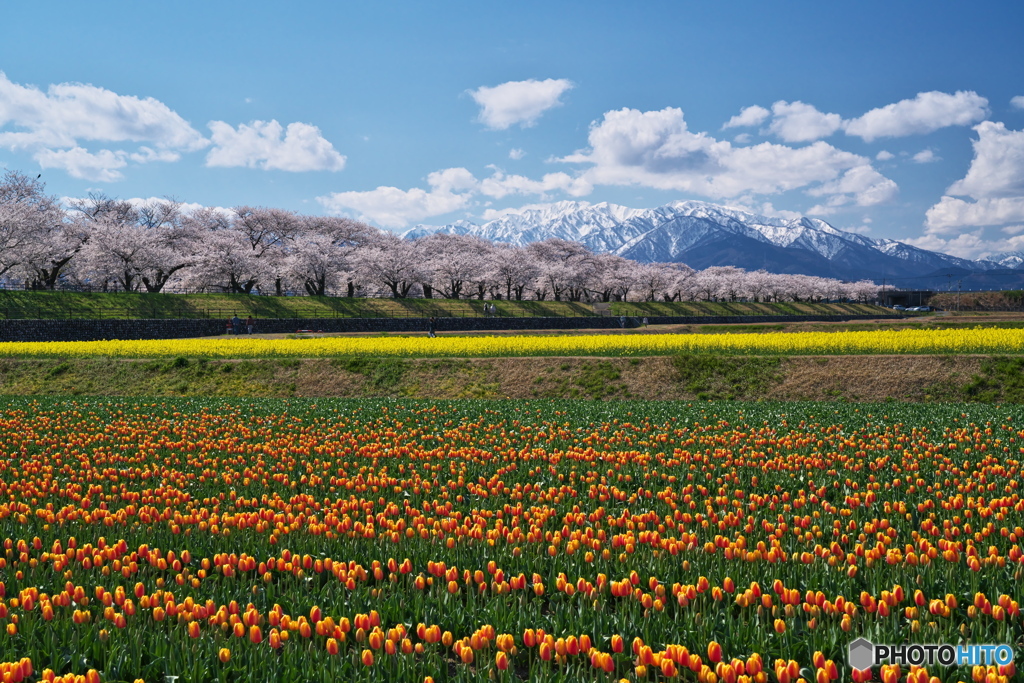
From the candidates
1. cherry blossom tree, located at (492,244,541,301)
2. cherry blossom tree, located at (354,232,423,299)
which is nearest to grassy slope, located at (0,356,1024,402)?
cherry blossom tree, located at (354,232,423,299)

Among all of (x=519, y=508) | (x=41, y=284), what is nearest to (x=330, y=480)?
(x=519, y=508)

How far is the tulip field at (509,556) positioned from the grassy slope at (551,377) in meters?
11.3

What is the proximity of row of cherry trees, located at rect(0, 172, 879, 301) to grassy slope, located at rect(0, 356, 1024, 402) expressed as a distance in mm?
37159

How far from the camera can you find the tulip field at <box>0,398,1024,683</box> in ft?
13.9

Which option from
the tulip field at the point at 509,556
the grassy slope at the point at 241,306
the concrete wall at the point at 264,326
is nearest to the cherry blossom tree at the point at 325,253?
the grassy slope at the point at 241,306

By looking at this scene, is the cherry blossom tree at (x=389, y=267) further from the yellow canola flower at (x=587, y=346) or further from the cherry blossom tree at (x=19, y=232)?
the yellow canola flower at (x=587, y=346)

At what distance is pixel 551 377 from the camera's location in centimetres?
2547

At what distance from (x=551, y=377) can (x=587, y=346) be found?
4256mm

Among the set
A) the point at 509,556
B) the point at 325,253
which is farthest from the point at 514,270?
the point at 509,556

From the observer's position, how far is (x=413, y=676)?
13.1 ft

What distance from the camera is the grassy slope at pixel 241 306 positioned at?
52.2 metres

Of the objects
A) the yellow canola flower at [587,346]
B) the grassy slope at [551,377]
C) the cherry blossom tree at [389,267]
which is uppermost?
the cherry blossom tree at [389,267]

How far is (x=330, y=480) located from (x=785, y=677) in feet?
21.8

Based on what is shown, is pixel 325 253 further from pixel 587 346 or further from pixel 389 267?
pixel 587 346
